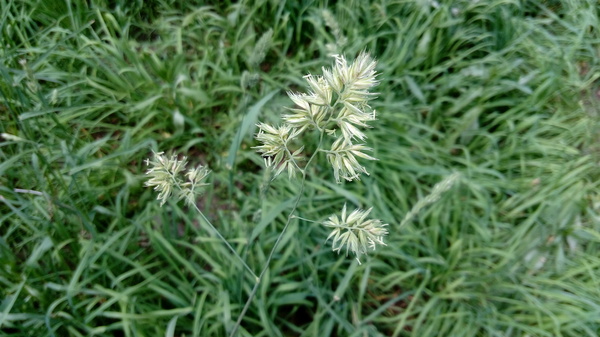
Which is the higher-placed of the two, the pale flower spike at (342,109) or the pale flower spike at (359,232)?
the pale flower spike at (342,109)

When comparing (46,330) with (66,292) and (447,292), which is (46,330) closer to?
(66,292)

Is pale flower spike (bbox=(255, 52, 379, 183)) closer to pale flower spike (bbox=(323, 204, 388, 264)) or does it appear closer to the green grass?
pale flower spike (bbox=(323, 204, 388, 264))

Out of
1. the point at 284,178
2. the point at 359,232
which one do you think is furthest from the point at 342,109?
the point at 284,178

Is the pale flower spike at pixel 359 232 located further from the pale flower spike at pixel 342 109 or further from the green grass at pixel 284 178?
the green grass at pixel 284 178

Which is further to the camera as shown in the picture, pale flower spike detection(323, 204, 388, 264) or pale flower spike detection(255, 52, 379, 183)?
pale flower spike detection(323, 204, 388, 264)

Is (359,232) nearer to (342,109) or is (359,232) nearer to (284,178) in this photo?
(342,109)

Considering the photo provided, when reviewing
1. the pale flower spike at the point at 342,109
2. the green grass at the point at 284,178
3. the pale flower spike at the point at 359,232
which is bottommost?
the green grass at the point at 284,178

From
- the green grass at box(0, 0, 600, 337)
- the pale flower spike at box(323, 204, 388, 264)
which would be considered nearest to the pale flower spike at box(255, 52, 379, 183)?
the pale flower spike at box(323, 204, 388, 264)

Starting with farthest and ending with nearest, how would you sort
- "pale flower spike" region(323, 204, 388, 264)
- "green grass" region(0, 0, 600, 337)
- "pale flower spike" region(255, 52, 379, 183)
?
"green grass" region(0, 0, 600, 337) → "pale flower spike" region(323, 204, 388, 264) → "pale flower spike" region(255, 52, 379, 183)

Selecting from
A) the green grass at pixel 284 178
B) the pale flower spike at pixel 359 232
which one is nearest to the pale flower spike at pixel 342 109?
the pale flower spike at pixel 359 232
